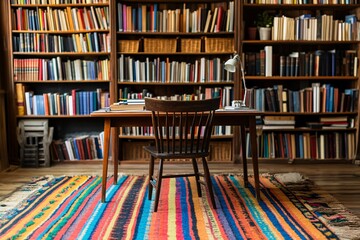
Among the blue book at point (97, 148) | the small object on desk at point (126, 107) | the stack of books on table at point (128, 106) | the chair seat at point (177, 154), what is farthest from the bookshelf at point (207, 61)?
the chair seat at point (177, 154)

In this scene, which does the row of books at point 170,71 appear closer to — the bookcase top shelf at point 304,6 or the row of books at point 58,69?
the row of books at point 58,69

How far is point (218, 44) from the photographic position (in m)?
4.42

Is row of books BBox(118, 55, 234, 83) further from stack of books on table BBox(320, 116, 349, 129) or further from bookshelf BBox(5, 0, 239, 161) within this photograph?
stack of books on table BBox(320, 116, 349, 129)

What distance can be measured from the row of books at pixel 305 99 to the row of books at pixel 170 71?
1.30 ft

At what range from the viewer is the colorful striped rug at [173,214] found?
2.36 metres

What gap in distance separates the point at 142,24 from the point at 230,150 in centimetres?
173

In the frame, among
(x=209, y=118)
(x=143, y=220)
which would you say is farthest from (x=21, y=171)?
(x=209, y=118)

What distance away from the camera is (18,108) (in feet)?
14.6

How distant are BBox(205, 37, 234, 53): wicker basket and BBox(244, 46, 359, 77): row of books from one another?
0.22 meters

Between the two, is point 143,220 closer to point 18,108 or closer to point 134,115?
point 134,115

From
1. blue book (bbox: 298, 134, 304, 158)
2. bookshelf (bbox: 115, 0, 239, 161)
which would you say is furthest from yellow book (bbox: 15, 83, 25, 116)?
blue book (bbox: 298, 134, 304, 158)

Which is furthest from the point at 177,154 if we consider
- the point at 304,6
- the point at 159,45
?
the point at 304,6

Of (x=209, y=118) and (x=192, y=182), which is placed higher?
(x=209, y=118)

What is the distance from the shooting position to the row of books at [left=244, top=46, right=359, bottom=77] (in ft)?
14.5
